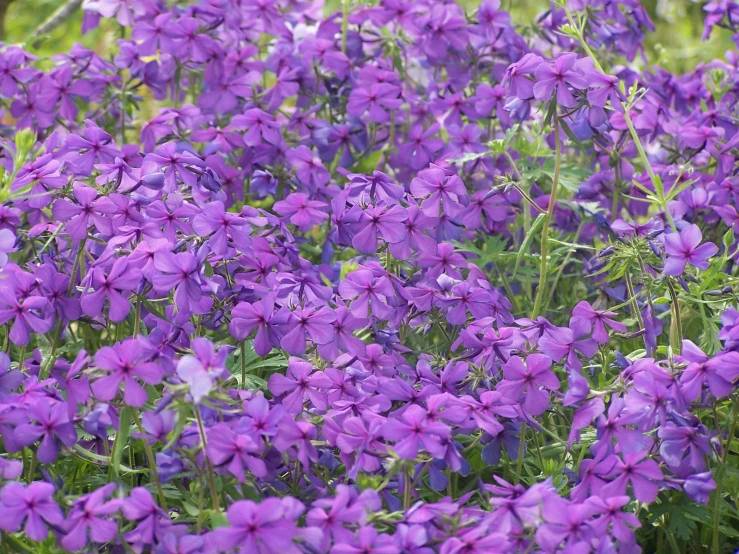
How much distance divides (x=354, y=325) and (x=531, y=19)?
3081 millimetres

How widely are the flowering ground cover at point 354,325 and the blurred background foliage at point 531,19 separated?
5.27 ft

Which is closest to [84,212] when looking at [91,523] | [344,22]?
[91,523]

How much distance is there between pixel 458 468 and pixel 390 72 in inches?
53.5

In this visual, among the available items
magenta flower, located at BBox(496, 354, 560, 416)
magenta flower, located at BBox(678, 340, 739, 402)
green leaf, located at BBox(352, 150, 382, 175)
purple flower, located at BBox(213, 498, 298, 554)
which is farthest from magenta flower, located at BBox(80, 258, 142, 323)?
green leaf, located at BBox(352, 150, 382, 175)

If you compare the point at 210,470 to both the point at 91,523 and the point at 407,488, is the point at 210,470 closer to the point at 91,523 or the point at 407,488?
the point at 91,523

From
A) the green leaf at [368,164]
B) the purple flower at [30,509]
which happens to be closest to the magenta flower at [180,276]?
the purple flower at [30,509]

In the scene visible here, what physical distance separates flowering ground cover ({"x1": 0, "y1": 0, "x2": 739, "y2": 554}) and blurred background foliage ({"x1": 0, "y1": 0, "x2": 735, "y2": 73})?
1.61m

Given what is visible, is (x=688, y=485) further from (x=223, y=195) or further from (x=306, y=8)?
(x=306, y=8)

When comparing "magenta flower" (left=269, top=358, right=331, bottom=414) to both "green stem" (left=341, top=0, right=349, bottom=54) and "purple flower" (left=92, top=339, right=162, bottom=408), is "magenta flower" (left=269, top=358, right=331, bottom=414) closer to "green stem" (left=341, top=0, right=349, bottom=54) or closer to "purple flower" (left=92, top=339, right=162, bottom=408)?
"purple flower" (left=92, top=339, right=162, bottom=408)

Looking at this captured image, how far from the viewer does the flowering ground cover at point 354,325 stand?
1.41m

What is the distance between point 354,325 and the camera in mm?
1742

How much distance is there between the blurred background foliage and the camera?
181 inches

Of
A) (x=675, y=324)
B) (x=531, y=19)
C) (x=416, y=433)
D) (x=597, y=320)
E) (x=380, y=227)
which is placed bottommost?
(x=531, y=19)

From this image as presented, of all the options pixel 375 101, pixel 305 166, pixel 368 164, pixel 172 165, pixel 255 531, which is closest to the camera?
pixel 255 531
